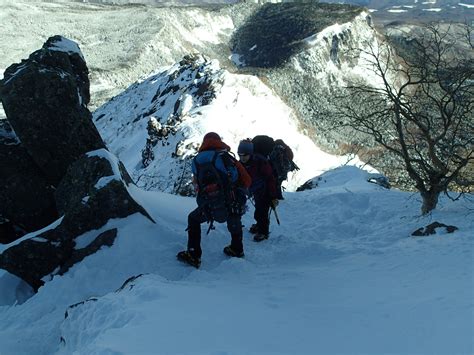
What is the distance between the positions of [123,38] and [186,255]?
254 feet

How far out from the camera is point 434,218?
31.3 ft

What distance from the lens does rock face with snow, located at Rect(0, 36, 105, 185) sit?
34.8ft

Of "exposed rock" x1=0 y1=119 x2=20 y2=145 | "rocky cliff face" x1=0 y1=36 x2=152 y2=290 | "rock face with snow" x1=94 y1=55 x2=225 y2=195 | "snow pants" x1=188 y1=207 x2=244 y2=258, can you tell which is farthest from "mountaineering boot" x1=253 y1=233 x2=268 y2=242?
"rock face with snow" x1=94 y1=55 x2=225 y2=195

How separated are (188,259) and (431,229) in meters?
4.82

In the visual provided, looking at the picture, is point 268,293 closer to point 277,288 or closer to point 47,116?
point 277,288

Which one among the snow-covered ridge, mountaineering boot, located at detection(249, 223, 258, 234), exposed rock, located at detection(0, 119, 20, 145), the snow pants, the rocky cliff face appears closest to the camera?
the snow pants

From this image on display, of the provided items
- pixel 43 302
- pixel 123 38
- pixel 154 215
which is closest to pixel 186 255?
pixel 154 215

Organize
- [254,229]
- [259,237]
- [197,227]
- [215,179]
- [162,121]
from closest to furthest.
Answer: [215,179] < [197,227] < [259,237] < [254,229] < [162,121]

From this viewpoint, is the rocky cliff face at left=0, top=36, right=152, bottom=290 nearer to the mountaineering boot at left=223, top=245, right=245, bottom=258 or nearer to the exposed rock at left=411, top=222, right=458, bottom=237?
the mountaineering boot at left=223, top=245, right=245, bottom=258

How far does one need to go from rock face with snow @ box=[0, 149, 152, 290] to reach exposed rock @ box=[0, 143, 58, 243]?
2.40 metres

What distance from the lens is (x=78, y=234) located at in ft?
27.9

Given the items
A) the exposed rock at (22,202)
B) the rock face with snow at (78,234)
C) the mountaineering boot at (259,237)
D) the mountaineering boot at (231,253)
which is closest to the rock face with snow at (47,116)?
the exposed rock at (22,202)

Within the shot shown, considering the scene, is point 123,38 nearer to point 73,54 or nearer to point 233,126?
point 233,126

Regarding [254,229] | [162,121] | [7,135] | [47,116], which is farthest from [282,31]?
[254,229]
